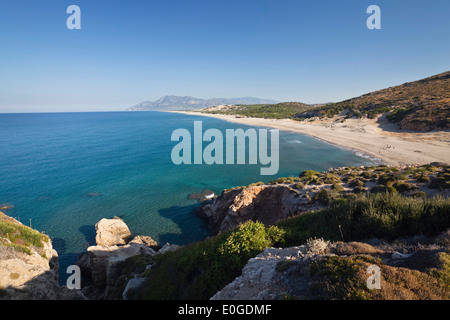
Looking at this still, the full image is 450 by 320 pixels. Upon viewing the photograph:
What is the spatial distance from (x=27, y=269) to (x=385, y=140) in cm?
6382

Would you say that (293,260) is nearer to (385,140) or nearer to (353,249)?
(353,249)

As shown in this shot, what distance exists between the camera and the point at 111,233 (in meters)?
20.0

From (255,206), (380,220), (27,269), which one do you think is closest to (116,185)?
(255,206)

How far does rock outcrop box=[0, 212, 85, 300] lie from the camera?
743cm

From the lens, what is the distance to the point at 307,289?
13.2 feet

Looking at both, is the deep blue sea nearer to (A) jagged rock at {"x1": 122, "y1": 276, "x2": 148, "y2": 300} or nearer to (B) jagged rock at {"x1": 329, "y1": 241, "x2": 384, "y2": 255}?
(A) jagged rock at {"x1": 122, "y1": 276, "x2": 148, "y2": 300}

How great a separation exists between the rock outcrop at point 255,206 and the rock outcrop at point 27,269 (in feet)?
43.7

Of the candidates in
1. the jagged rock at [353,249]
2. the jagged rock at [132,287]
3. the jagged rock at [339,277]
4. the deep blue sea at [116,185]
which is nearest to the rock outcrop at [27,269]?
the jagged rock at [132,287]

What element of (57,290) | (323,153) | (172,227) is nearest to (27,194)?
(172,227)

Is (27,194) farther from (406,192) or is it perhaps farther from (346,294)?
(406,192)

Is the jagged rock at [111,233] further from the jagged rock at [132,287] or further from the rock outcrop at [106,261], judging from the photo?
the jagged rock at [132,287]

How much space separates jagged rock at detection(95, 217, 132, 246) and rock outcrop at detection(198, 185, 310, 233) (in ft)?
30.4

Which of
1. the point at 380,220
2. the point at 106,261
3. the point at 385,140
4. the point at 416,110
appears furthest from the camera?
the point at 416,110
